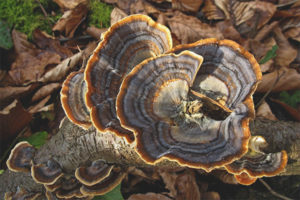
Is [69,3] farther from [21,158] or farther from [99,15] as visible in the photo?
[21,158]

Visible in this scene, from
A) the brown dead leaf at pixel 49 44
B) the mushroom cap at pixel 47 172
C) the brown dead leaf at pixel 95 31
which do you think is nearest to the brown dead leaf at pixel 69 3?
the brown dead leaf at pixel 95 31

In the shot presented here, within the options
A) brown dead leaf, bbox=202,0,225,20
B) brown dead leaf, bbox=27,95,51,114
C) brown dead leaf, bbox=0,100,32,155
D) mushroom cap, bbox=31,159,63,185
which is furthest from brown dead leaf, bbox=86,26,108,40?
mushroom cap, bbox=31,159,63,185

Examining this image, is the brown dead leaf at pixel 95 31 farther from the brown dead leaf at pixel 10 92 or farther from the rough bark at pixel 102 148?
the rough bark at pixel 102 148

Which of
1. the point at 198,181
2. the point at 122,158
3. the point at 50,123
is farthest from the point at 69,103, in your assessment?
the point at 198,181

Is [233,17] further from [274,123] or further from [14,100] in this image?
[14,100]

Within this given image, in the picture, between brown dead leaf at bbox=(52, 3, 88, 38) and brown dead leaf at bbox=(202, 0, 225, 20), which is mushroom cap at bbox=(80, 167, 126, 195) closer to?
brown dead leaf at bbox=(52, 3, 88, 38)

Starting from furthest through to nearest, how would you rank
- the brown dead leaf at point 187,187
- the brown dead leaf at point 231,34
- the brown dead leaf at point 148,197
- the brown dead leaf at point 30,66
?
the brown dead leaf at point 231,34 < the brown dead leaf at point 30,66 < the brown dead leaf at point 187,187 < the brown dead leaf at point 148,197

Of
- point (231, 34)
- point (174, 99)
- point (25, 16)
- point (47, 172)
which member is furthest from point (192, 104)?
point (25, 16)
